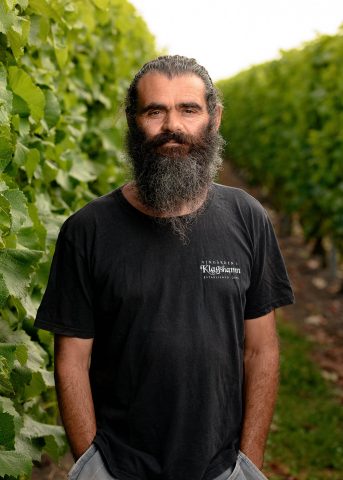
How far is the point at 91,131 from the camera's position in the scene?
5.08 meters

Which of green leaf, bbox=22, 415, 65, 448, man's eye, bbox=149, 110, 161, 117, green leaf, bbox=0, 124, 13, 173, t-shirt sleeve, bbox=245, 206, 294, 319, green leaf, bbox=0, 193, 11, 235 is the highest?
man's eye, bbox=149, 110, 161, 117

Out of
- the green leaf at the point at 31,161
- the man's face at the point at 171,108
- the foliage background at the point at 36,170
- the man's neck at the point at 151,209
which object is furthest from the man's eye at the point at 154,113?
the green leaf at the point at 31,161

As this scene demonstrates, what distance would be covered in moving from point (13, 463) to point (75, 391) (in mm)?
328

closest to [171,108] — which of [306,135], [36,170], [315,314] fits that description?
[36,170]

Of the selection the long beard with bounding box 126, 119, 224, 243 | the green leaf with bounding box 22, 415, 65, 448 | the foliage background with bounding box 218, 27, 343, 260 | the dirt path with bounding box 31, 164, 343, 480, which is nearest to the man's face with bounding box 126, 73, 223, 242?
the long beard with bounding box 126, 119, 224, 243

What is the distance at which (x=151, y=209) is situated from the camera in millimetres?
2473

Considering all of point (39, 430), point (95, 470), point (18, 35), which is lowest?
point (39, 430)

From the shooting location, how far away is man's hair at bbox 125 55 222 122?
2412mm

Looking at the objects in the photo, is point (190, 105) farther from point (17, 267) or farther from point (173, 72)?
point (17, 267)

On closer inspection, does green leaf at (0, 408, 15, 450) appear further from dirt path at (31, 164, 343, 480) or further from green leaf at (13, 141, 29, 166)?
dirt path at (31, 164, 343, 480)

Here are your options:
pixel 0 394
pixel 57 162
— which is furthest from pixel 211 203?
pixel 57 162

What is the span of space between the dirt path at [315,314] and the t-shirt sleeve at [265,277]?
2.02 m

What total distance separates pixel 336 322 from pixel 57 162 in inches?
212

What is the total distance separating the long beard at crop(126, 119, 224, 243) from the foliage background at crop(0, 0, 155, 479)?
0.40 m
